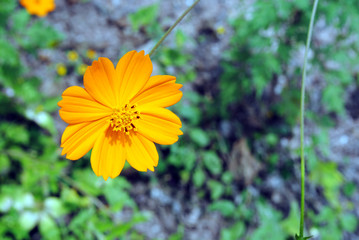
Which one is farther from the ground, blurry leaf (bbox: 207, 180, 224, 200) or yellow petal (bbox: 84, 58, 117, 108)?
blurry leaf (bbox: 207, 180, 224, 200)

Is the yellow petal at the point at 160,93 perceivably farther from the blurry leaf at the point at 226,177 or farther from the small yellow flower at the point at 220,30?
the small yellow flower at the point at 220,30

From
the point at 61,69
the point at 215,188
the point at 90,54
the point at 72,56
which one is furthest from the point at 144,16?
the point at 215,188

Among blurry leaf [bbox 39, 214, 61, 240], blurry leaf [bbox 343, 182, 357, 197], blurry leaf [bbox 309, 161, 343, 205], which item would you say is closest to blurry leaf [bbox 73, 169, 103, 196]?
blurry leaf [bbox 39, 214, 61, 240]

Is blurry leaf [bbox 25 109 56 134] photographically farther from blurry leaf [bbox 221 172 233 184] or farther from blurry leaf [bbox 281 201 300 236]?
blurry leaf [bbox 281 201 300 236]

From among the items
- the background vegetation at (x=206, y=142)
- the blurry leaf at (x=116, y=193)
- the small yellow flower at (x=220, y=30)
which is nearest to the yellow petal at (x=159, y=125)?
the background vegetation at (x=206, y=142)

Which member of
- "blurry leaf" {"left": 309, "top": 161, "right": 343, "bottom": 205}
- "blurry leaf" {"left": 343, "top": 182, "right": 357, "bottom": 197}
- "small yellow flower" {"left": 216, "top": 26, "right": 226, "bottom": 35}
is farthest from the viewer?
"small yellow flower" {"left": 216, "top": 26, "right": 226, "bottom": 35}

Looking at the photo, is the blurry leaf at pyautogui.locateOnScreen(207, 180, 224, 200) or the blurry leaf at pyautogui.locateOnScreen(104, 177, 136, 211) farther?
the blurry leaf at pyautogui.locateOnScreen(207, 180, 224, 200)
